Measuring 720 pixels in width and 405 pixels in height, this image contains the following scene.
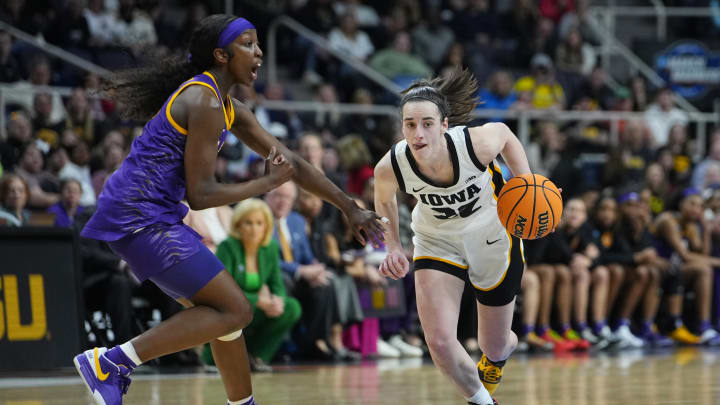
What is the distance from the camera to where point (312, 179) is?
15.6ft

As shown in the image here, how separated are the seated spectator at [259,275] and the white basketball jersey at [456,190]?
2.75m

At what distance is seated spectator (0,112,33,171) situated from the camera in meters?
9.16

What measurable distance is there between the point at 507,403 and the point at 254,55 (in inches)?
108

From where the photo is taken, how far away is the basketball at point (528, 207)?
507cm

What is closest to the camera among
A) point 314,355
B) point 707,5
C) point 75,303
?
point 75,303

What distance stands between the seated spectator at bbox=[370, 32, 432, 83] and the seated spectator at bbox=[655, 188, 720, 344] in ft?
11.8

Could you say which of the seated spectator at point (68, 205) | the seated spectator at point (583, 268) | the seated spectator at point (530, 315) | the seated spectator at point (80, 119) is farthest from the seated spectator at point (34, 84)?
the seated spectator at point (583, 268)

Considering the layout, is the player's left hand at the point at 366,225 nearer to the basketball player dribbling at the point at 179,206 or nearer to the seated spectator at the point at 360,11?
the basketball player dribbling at the point at 179,206

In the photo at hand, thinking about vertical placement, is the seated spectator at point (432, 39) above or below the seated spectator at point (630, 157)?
above

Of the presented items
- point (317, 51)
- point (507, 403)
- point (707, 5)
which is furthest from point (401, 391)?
point (707, 5)

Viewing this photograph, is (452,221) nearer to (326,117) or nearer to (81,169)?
(81,169)

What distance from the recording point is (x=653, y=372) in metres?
7.95

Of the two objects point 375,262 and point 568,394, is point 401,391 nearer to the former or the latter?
point 568,394

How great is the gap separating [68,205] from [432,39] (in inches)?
262
